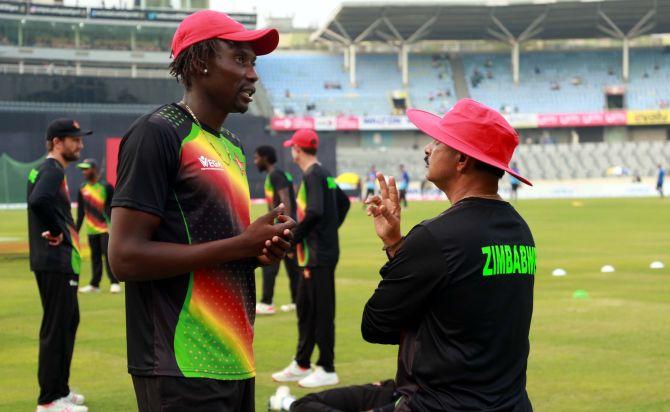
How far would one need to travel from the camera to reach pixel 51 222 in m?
8.48

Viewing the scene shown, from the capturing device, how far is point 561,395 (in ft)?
29.6

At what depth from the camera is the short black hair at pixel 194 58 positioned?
12.8 ft

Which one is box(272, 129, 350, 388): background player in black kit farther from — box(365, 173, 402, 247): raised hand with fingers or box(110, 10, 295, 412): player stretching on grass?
box(110, 10, 295, 412): player stretching on grass

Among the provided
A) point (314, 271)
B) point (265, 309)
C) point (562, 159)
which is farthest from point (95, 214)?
point (562, 159)

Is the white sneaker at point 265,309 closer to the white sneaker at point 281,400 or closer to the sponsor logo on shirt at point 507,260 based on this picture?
the white sneaker at point 281,400

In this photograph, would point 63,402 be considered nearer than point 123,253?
No

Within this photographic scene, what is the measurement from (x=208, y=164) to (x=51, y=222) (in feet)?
16.5

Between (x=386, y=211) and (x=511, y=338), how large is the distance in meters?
0.69

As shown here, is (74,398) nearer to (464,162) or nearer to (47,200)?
(47,200)

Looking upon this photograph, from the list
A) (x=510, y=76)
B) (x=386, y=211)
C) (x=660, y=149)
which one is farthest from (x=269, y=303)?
(x=510, y=76)

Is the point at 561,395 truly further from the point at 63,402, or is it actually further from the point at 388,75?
the point at 388,75

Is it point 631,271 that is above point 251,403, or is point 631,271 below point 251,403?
below

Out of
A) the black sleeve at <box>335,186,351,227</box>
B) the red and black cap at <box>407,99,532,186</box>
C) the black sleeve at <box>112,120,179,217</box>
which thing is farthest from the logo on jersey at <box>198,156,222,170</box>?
the black sleeve at <box>335,186,351,227</box>

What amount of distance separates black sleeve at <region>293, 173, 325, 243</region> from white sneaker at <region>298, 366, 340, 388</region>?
1221 mm
